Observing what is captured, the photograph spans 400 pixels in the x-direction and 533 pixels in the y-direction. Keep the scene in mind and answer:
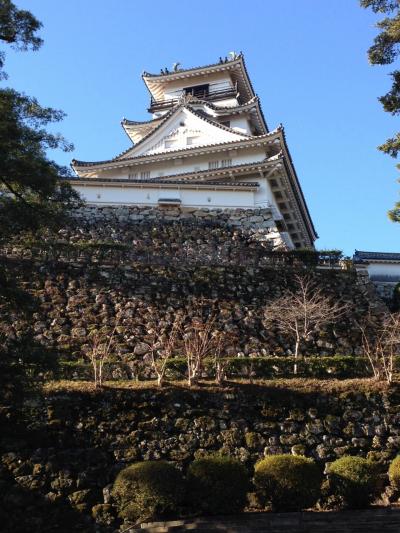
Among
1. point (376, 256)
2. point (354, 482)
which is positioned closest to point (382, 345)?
point (354, 482)

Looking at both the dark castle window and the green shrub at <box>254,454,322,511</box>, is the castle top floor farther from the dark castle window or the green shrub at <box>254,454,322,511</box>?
the green shrub at <box>254,454,322,511</box>

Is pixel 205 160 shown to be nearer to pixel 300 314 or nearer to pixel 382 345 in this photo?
pixel 300 314

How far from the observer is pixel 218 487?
7.79 meters

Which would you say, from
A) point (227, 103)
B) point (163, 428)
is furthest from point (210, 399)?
point (227, 103)

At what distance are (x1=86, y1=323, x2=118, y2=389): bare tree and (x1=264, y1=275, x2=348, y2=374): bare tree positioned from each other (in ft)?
13.4

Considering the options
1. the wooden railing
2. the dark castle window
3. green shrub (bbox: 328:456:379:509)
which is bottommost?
green shrub (bbox: 328:456:379:509)

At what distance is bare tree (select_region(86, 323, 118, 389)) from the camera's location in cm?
1066

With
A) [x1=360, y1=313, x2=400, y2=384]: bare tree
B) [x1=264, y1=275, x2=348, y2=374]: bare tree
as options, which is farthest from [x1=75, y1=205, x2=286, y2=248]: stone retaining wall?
[x1=360, y1=313, x2=400, y2=384]: bare tree

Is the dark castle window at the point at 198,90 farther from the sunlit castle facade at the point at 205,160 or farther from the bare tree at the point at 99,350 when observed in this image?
the bare tree at the point at 99,350

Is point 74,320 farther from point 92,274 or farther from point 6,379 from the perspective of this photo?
point 6,379

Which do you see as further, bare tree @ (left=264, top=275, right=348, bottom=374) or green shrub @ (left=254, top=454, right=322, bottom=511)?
bare tree @ (left=264, top=275, right=348, bottom=374)

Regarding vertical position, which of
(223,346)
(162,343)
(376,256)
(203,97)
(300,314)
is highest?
(203,97)

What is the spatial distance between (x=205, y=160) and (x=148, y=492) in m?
21.0

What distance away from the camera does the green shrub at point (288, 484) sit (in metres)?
7.86
